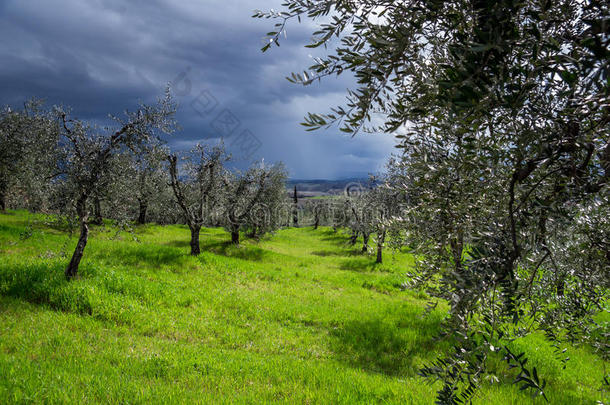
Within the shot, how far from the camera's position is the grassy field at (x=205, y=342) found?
6.68 m

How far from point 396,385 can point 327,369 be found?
5.72 feet

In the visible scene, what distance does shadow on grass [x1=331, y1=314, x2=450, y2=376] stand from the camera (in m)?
9.41

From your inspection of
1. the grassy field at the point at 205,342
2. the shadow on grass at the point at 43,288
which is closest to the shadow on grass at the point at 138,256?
the grassy field at the point at 205,342

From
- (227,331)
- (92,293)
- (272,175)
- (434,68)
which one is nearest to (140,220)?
(272,175)

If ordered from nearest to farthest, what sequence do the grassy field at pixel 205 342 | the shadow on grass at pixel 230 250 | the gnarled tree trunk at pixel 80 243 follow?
the grassy field at pixel 205 342, the gnarled tree trunk at pixel 80 243, the shadow on grass at pixel 230 250

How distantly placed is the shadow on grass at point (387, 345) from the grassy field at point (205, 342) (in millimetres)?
57

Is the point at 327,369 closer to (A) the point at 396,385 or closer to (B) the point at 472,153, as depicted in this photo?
(A) the point at 396,385

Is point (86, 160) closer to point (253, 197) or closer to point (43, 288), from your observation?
point (43, 288)

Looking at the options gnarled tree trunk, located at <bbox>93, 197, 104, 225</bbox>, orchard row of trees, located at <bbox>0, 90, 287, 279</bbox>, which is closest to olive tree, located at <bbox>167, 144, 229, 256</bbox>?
orchard row of trees, located at <bbox>0, 90, 287, 279</bbox>

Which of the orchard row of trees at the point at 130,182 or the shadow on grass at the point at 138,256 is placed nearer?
the orchard row of trees at the point at 130,182

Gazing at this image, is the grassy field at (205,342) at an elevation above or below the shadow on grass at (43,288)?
below

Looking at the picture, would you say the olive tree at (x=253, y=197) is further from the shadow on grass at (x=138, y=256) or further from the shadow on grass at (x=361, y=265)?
the shadow on grass at (x=138, y=256)

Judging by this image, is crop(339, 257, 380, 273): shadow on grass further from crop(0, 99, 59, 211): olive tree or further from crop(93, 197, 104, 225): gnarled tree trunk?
crop(0, 99, 59, 211): olive tree

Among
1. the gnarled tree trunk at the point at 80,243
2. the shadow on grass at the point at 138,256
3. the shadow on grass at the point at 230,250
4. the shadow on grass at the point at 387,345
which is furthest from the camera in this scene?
the shadow on grass at the point at 230,250
